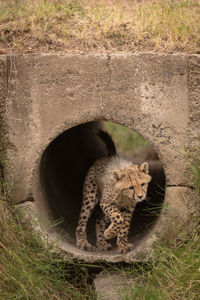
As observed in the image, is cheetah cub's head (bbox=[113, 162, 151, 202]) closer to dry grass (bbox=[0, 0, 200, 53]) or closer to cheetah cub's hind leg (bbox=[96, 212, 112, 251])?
cheetah cub's hind leg (bbox=[96, 212, 112, 251])

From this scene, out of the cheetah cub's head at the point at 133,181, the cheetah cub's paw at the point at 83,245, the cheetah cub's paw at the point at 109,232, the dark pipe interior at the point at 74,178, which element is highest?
the cheetah cub's head at the point at 133,181

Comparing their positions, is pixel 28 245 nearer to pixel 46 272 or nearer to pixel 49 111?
pixel 46 272

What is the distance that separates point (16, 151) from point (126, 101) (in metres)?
1.42

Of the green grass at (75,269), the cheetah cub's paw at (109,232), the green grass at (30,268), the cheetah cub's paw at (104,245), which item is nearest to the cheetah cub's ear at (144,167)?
the green grass at (75,269)

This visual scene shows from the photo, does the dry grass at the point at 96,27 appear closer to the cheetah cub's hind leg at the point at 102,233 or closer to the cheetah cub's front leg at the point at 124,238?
the cheetah cub's front leg at the point at 124,238

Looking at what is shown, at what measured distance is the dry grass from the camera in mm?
5668

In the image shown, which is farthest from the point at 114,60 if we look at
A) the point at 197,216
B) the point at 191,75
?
the point at 197,216

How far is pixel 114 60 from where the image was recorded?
530 centimetres

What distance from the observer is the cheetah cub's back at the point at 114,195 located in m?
5.72

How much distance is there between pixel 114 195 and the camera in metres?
6.05

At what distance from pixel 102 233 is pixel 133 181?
4.21 ft

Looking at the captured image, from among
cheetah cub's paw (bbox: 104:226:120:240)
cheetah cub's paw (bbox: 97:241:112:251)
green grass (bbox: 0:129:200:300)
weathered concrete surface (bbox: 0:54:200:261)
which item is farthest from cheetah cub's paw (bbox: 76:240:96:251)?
weathered concrete surface (bbox: 0:54:200:261)

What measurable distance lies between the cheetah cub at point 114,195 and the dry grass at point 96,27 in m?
1.51

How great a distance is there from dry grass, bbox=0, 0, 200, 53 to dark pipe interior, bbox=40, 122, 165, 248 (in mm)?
1560
